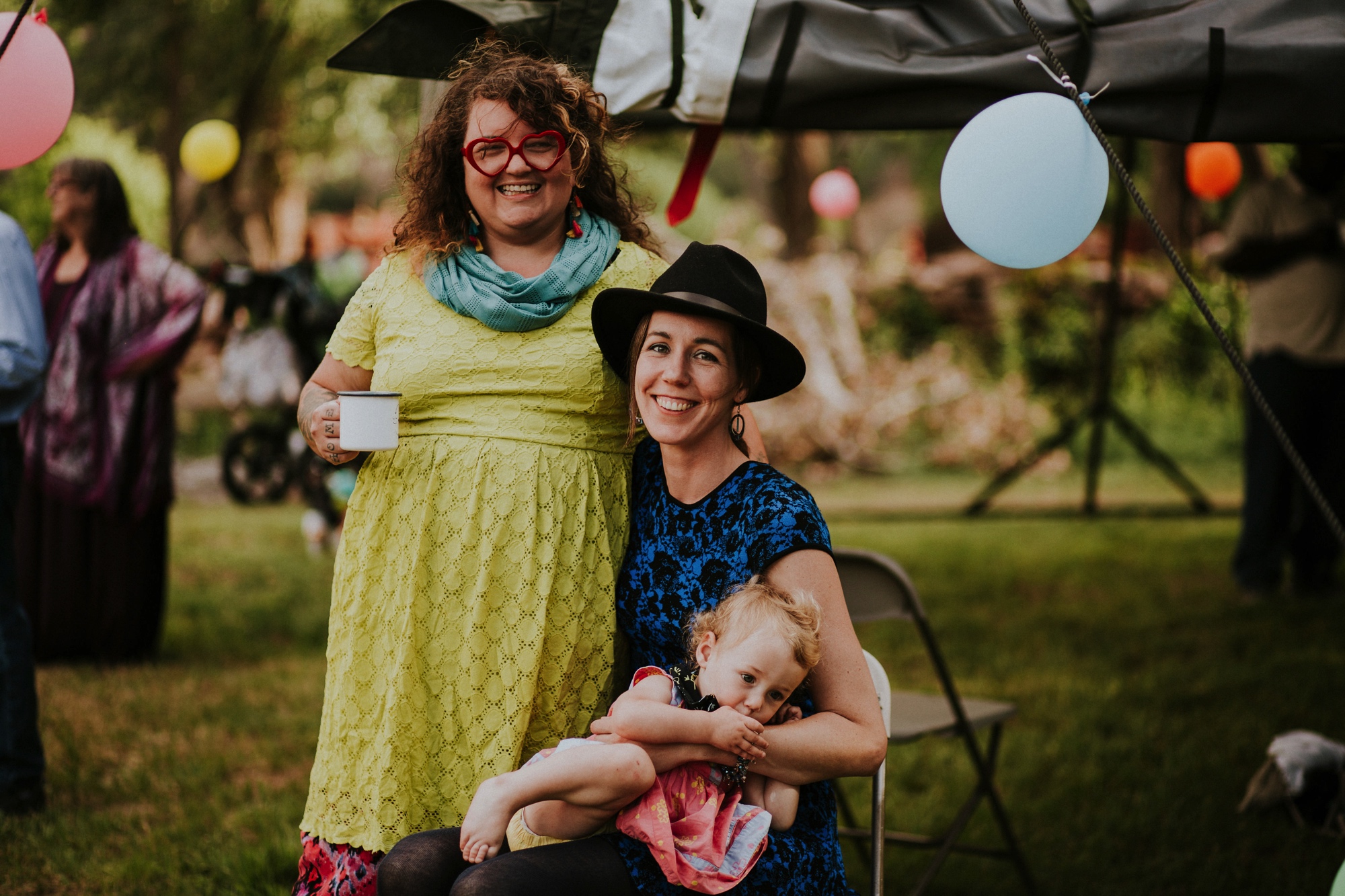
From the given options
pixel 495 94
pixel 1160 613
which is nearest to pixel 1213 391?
pixel 1160 613

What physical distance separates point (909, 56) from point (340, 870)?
2.18 metres

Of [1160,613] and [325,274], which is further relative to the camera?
[325,274]

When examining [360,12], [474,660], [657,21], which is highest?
[360,12]

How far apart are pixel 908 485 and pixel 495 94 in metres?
9.62

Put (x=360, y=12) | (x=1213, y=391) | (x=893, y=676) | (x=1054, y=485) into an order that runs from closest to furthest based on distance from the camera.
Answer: (x=893, y=676)
(x=360, y=12)
(x=1054, y=485)
(x=1213, y=391)

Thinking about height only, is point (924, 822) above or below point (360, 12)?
below

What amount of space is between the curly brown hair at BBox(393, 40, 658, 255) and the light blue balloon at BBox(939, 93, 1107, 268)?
0.75 meters

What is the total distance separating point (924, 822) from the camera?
4102mm

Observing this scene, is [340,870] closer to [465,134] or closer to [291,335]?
[465,134]

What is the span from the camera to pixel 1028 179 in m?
2.29

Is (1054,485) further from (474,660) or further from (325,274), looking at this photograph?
(474,660)

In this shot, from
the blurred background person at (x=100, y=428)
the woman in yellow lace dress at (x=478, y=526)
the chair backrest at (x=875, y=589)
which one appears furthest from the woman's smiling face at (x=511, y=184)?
the blurred background person at (x=100, y=428)

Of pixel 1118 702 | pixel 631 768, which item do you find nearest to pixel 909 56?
pixel 631 768

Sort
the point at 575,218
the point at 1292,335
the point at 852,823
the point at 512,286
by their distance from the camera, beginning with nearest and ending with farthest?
the point at 512,286 → the point at 575,218 → the point at 852,823 → the point at 1292,335
